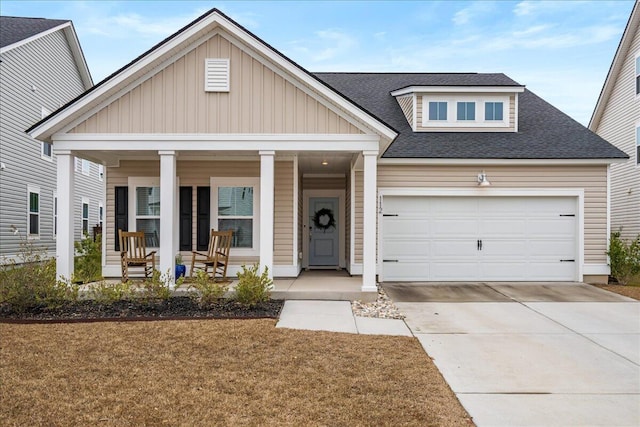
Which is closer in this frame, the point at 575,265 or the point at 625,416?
the point at 625,416

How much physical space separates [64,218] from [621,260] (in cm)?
1121

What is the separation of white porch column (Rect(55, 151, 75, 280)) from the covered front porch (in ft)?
0.06

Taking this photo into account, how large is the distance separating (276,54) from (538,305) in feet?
20.2

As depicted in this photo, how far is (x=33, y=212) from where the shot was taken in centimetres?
1428

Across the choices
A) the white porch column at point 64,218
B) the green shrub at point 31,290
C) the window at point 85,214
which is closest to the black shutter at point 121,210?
the white porch column at point 64,218

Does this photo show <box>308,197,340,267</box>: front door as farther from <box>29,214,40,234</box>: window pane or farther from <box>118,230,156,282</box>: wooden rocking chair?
<box>29,214,40,234</box>: window pane

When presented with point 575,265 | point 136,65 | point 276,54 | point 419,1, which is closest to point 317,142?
point 276,54

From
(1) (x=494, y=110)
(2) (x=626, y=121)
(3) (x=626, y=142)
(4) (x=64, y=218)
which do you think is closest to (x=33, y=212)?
(4) (x=64, y=218)

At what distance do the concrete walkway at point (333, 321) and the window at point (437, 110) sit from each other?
5938 mm

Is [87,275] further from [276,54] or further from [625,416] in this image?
[625,416]

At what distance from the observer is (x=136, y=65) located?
25.5 feet

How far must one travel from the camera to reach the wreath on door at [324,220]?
12.3m

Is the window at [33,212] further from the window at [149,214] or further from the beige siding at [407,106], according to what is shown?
the beige siding at [407,106]

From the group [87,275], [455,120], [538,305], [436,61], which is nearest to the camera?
[538,305]
